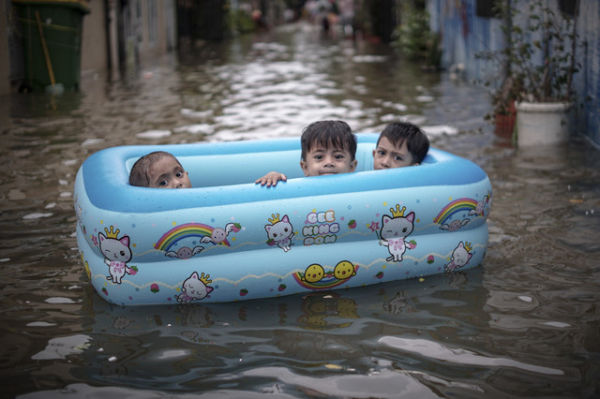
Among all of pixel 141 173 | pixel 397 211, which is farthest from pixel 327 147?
pixel 141 173

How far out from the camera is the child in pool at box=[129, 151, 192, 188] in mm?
3865

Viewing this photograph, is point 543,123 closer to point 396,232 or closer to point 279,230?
point 396,232

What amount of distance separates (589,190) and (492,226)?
3.61 feet

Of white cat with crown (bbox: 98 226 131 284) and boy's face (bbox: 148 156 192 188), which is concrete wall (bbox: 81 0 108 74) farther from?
white cat with crown (bbox: 98 226 131 284)

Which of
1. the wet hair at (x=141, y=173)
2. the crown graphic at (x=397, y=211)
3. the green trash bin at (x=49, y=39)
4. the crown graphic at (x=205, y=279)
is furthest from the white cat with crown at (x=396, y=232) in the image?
the green trash bin at (x=49, y=39)

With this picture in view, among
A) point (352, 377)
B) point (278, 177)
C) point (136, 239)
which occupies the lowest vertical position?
point (352, 377)

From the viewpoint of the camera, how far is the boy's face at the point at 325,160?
161 inches

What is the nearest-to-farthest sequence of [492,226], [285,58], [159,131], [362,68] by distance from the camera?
[492,226], [159,131], [362,68], [285,58]

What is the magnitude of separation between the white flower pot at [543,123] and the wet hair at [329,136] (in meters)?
3.13

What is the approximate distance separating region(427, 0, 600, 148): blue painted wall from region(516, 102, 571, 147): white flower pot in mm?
186

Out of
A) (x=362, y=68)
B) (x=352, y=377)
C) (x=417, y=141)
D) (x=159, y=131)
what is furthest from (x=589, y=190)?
(x=362, y=68)

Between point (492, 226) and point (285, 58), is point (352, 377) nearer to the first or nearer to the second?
point (492, 226)

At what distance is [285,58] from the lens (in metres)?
18.6

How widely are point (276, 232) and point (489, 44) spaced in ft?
27.4
